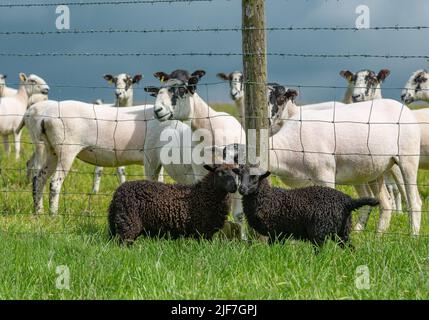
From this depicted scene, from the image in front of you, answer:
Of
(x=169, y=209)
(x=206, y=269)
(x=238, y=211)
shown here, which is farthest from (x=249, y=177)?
(x=238, y=211)

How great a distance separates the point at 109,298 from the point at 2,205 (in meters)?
6.37

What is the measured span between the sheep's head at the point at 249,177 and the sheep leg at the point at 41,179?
457 cm

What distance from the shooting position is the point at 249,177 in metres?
6.52

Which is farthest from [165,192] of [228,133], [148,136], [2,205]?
[2,205]

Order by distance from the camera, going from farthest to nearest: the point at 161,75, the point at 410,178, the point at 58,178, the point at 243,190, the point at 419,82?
1. the point at 419,82
2. the point at 161,75
3. the point at 58,178
4. the point at 410,178
5. the point at 243,190

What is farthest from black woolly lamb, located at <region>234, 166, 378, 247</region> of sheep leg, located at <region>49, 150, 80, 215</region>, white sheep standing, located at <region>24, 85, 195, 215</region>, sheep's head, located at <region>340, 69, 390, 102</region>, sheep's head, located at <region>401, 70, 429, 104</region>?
sheep's head, located at <region>401, 70, 429, 104</region>

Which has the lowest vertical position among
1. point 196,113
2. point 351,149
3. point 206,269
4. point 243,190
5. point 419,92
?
point 206,269

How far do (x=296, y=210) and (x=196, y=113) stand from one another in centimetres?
347

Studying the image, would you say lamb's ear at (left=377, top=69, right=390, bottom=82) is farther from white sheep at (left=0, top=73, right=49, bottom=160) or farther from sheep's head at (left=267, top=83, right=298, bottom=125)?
white sheep at (left=0, top=73, right=49, bottom=160)

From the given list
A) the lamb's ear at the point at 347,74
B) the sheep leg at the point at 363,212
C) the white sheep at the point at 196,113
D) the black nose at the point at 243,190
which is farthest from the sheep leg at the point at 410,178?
the lamb's ear at the point at 347,74

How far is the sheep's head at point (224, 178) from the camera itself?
6.62 meters

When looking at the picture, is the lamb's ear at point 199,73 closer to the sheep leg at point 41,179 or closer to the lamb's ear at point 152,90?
the lamb's ear at point 152,90

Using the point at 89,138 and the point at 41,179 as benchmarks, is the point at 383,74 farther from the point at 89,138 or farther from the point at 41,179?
the point at 41,179

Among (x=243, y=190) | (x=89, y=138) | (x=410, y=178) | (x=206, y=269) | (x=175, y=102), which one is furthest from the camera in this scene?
(x=89, y=138)
